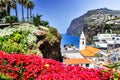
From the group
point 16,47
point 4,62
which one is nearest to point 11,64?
point 4,62

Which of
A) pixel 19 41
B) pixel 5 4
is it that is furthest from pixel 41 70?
pixel 5 4

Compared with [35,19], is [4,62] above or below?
below

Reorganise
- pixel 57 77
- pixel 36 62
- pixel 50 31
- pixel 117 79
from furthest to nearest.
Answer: pixel 50 31
pixel 36 62
pixel 117 79
pixel 57 77

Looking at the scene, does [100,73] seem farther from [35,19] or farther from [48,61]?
[35,19]

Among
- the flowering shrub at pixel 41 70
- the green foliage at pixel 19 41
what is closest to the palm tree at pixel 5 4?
the green foliage at pixel 19 41

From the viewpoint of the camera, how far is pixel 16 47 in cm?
1894

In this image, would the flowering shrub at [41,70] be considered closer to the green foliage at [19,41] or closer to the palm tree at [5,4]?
the green foliage at [19,41]

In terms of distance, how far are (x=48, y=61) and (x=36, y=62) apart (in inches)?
17.8

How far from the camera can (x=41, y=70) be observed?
10398 millimetres

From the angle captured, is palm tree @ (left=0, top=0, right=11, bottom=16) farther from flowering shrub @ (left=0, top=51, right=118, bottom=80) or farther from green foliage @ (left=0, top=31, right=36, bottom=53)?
flowering shrub @ (left=0, top=51, right=118, bottom=80)

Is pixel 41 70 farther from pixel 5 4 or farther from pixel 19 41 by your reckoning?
pixel 5 4

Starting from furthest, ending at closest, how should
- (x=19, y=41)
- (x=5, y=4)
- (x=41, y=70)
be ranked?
1. (x=5, y=4)
2. (x=19, y=41)
3. (x=41, y=70)

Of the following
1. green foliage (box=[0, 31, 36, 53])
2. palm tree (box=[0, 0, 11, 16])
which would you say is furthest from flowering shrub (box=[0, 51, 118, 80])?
palm tree (box=[0, 0, 11, 16])

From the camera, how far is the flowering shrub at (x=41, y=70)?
9.09m
